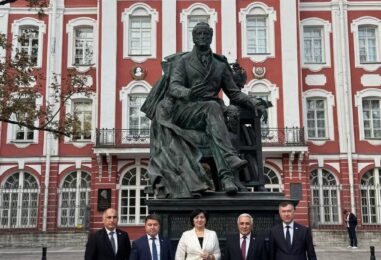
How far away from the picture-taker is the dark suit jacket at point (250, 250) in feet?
16.0

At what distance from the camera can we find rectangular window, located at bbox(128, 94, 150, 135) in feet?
81.8

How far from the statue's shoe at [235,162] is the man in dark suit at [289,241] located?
51.7 inches

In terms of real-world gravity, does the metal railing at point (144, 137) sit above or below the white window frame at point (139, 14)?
below

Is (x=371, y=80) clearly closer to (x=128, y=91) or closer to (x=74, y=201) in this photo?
(x=128, y=91)

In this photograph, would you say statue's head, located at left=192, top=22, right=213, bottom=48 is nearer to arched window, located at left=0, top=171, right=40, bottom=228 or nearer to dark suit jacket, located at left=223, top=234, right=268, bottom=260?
dark suit jacket, located at left=223, top=234, right=268, bottom=260

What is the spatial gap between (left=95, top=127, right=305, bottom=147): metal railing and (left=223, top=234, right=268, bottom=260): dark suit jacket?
1948cm

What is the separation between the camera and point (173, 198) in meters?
6.15

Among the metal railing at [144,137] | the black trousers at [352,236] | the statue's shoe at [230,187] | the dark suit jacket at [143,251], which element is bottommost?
the black trousers at [352,236]

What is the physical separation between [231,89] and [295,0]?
20.1 m

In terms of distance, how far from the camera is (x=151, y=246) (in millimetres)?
4992

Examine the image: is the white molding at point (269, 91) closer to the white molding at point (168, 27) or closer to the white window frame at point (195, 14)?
the white window frame at point (195, 14)

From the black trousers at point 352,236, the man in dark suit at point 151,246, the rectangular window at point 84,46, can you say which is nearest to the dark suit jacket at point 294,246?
the man in dark suit at point 151,246

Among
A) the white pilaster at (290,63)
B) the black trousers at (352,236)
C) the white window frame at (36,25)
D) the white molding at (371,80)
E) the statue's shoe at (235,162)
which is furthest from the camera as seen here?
the white window frame at (36,25)

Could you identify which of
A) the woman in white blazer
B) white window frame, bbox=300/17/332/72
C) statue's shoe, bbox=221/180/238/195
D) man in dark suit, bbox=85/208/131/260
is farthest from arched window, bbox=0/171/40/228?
the woman in white blazer
